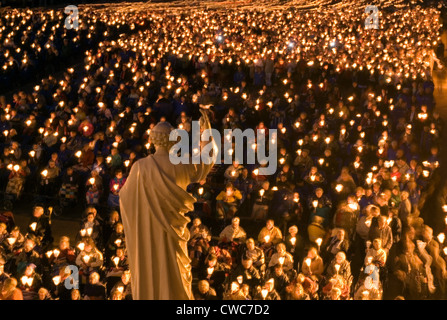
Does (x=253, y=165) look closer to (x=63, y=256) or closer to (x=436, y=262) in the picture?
(x=436, y=262)

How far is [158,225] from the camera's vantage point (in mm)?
4832

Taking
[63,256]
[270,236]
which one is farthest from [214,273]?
[63,256]

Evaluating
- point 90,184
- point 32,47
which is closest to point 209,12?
point 32,47

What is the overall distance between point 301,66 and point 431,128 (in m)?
7.26

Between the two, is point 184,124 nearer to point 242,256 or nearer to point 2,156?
point 2,156

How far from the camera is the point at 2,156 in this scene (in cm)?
1580

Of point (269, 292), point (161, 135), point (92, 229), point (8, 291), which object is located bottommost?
point (269, 292)

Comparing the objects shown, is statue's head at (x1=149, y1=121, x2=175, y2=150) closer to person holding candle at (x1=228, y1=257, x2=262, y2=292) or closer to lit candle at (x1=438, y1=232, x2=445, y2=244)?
person holding candle at (x1=228, y1=257, x2=262, y2=292)

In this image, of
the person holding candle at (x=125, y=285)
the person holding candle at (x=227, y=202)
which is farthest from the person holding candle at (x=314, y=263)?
the person holding candle at (x=227, y=202)

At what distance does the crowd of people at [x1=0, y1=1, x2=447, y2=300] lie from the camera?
1031 centimetres

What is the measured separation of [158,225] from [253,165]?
422 inches

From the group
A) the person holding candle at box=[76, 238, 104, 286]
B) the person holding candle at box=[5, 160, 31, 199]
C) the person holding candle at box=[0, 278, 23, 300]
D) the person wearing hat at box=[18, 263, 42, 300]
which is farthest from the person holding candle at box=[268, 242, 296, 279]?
the person holding candle at box=[5, 160, 31, 199]

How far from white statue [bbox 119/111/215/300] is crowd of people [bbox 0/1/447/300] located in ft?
13.7

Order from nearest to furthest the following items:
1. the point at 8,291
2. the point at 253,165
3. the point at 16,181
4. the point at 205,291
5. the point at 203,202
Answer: the point at 8,291 < the point at 205,291 < the point at 203,202 < the point at 16,181 < the point at 253,165
